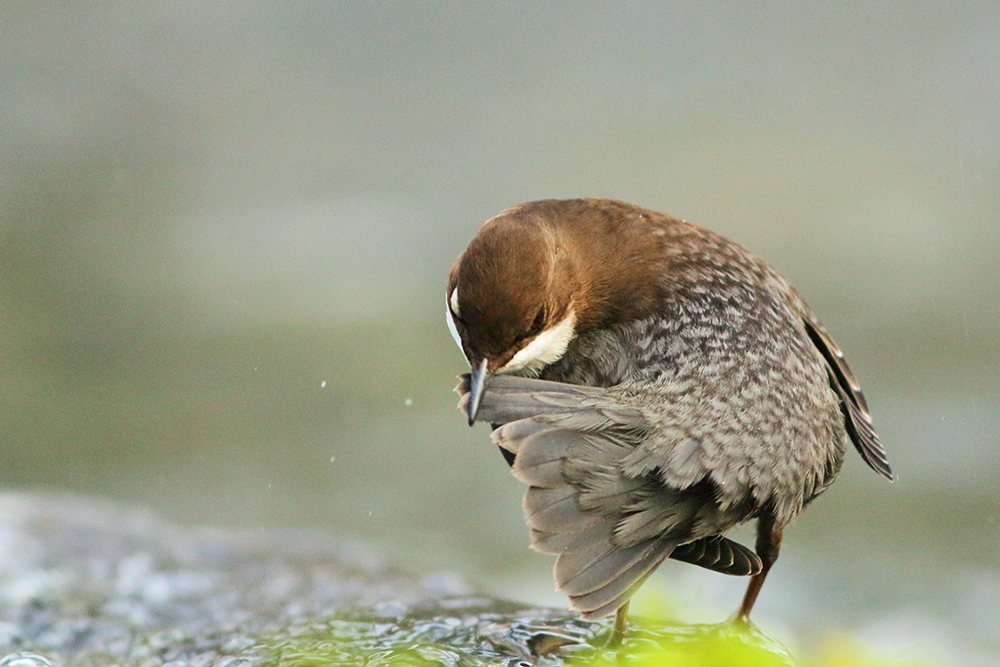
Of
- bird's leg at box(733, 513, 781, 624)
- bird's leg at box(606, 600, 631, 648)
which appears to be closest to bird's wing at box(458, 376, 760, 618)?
bird's leg at box(733, 513, 781, 624)

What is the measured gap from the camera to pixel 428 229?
29.4 ft

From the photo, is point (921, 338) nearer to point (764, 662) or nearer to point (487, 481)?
point (487, 481)

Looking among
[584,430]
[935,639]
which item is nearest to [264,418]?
[935,639]

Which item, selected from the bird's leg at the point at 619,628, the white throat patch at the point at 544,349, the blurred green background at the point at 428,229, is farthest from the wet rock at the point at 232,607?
the blurred green background at the point at 428,229

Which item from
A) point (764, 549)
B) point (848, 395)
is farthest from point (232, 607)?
point (848, 395)

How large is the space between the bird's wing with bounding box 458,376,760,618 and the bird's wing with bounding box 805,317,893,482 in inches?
38.2

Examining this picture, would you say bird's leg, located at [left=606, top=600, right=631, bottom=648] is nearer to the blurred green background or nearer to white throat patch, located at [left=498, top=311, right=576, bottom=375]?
white throat patch, located at [left=498, top=311, right=576, bottom=375]

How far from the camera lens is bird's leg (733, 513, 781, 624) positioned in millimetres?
2971

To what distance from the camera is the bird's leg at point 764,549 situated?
9.75ft

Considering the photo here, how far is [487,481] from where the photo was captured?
6.91m

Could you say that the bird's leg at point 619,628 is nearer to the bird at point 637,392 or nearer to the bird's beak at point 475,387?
the bird at point 637,392

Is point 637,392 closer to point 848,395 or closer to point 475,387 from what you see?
point 475,387

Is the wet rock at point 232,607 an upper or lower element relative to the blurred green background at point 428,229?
lower

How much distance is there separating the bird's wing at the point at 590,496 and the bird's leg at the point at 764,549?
36cm
